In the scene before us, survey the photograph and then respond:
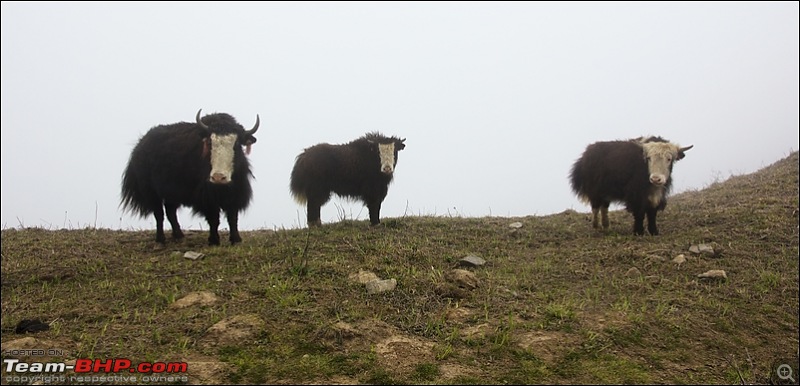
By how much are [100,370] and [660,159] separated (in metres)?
8.24

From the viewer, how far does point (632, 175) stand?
28.5ft

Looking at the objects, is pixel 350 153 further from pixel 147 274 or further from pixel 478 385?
pixel 478 385

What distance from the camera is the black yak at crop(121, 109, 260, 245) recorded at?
24.1 ft

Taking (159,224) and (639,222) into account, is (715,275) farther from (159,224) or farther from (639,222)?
(159,224)

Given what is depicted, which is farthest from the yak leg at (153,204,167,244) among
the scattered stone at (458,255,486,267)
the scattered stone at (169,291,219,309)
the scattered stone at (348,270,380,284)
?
the scattered stone at (458,255,486,267)

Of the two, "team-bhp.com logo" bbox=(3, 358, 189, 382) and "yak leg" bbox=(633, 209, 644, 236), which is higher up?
"yak leg" bbox=(633, 209, 644, 236)

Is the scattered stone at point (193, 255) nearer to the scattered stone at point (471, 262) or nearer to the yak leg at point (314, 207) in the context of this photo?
the yak leg at point (314, 207)

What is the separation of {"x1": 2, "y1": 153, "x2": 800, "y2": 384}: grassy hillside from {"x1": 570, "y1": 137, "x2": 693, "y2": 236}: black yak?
785mm

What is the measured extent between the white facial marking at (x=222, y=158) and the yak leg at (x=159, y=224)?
4.33ft

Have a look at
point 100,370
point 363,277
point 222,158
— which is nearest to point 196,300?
point 100,370

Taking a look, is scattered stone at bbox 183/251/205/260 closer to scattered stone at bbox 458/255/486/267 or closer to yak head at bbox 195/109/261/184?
yak head at bbox 195/109/261/184

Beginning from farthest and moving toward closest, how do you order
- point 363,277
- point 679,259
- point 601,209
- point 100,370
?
point 601,209, point 679,259, point 363,277, point 100,370

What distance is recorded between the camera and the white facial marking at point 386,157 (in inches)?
371

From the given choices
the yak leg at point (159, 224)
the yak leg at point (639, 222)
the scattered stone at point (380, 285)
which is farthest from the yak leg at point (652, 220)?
the yak leg at point (159, 224)
